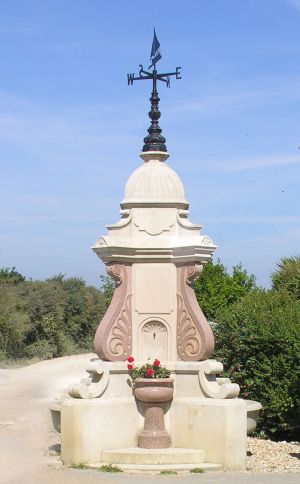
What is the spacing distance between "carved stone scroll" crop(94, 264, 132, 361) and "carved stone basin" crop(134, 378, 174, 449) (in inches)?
21.4

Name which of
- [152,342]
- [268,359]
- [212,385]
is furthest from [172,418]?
Result: [268,359]

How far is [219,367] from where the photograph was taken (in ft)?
43.8

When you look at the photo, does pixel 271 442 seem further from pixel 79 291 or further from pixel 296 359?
pixel 79 291

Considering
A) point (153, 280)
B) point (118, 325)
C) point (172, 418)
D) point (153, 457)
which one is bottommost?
point (153, 457)

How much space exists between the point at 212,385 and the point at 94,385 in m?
1.62

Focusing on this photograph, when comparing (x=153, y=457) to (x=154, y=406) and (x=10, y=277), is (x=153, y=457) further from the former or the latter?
(x=10, y=277)

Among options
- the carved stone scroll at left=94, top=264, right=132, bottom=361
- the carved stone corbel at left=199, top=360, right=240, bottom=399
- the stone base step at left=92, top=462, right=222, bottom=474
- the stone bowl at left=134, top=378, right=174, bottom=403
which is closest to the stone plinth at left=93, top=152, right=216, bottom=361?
the carved stone scroll at left=94, top=264, right=132, bottom=361

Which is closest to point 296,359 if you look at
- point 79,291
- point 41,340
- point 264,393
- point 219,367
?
point 264,393

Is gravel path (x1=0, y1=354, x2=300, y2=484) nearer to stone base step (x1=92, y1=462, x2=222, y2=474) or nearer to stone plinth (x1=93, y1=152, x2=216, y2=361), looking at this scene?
stone base step (x1=92, y1=462, x2=222, y2=474)

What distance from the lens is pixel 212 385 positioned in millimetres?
13242

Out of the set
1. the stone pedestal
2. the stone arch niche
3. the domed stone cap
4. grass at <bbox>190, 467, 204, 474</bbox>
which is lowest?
grass at <bbox>190, 467, 204, 474</bbox>

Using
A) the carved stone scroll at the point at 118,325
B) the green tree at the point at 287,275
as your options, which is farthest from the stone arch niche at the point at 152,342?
the green tree at the point at 287,275

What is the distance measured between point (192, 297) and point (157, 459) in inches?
93.8

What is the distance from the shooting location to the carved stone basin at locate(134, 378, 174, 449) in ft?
43.5
